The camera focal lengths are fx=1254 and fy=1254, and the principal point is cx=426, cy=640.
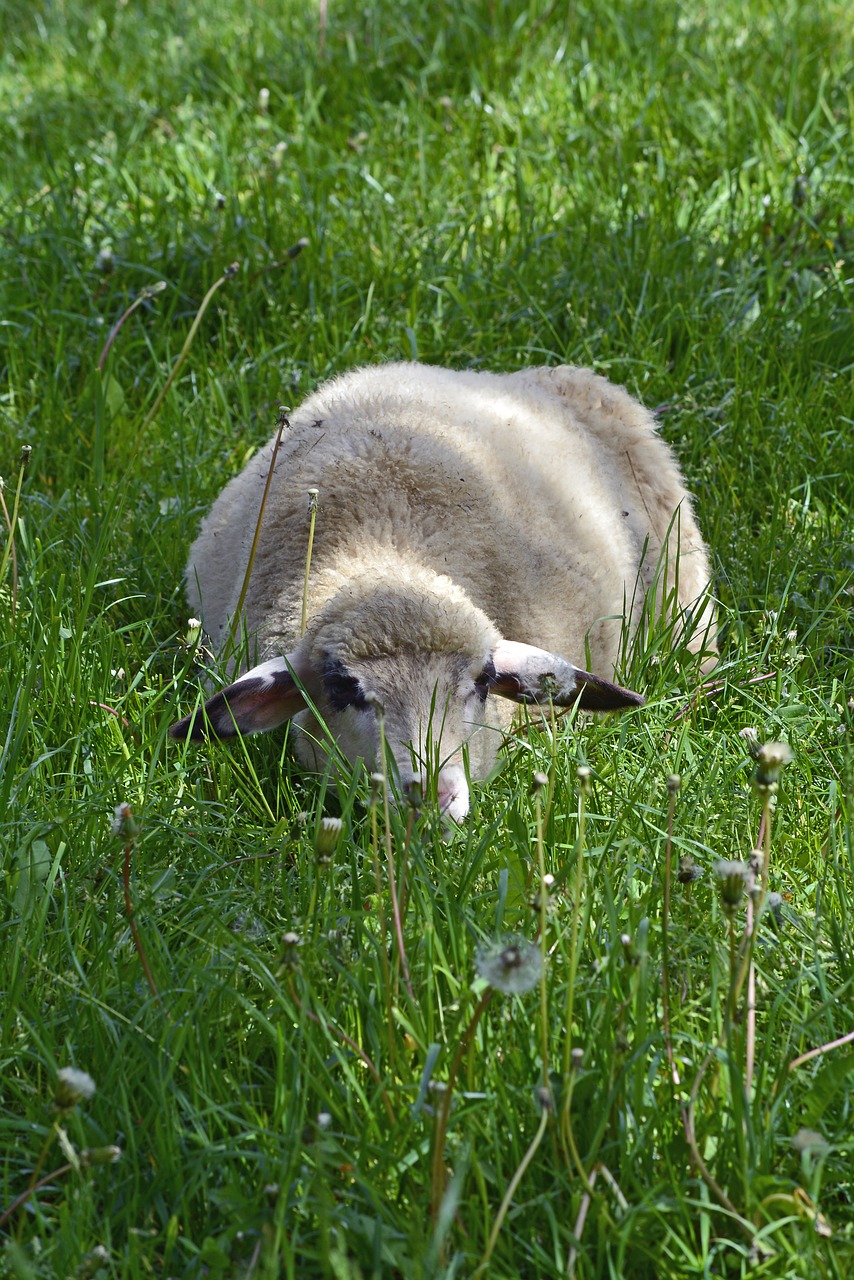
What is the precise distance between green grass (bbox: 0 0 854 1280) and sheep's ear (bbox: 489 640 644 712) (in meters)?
0.08

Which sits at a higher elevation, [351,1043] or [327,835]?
[327,835]

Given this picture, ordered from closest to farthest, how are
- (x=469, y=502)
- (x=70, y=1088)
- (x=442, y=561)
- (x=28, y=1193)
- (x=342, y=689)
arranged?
(x=70, y=1088) → (x=28, y=1193) → (x=342, y=689) → (x=442, y=561) → (x=469, y=502)

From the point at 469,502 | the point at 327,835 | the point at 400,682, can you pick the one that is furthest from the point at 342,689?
the point at 327,835

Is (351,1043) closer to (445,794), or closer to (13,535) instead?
(445,794)

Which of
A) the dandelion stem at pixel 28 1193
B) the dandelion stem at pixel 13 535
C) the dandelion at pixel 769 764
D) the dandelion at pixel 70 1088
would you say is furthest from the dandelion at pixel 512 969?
the dandelion stem at pixel 13 535

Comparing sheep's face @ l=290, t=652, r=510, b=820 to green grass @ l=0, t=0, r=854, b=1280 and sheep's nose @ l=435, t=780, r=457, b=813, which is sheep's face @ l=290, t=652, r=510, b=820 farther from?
green grass @ l=0, t=0, r=854, b=1280

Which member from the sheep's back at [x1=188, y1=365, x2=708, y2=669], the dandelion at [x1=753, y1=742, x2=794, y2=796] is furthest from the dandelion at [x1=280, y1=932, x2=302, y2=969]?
the sheep's back at [x1=188, y1=365, x2=708, y2=669]

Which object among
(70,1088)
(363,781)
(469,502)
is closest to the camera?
(70,1088)

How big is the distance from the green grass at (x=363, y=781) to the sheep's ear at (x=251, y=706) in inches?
3.3

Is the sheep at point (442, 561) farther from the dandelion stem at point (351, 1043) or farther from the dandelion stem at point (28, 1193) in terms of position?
the dandelion stem at point (28, 1193)

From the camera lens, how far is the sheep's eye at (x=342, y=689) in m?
3.11

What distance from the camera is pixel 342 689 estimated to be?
316 centimetres

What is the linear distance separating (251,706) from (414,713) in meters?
0.44

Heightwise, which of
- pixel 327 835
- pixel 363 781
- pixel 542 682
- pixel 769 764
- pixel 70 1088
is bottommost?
pixel 363 781
